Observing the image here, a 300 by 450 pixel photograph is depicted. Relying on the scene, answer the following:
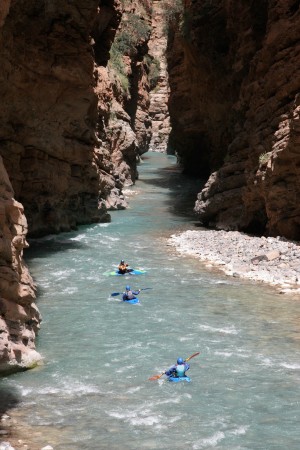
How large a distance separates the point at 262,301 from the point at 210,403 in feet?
21.8

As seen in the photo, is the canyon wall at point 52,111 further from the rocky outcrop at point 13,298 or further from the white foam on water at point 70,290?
the rocky outcrop at point 13,298

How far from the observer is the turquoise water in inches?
365

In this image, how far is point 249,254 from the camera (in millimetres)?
21219

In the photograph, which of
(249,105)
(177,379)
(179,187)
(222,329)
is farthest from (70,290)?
(179,187)

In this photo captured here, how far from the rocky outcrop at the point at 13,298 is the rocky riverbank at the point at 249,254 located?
8470 millimetres

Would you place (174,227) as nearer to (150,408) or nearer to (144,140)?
(150,408)

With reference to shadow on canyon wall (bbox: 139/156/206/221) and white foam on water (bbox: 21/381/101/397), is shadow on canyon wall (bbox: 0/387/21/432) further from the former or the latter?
shadow on canyon wall (bbox: 139/156/206/221)

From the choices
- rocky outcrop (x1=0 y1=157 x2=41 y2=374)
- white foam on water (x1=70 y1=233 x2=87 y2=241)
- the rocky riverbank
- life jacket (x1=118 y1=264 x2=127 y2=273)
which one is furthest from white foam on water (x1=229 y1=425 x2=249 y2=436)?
white foam on water (x1=70 y1=233 x2=87 y2=241)

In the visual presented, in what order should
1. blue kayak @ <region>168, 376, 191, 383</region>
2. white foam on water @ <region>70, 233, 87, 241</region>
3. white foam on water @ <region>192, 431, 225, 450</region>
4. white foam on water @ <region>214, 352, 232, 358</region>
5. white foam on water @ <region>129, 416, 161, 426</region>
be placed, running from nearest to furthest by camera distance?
1. white foam on water @ <region>192, 431, 225, 450</region>
2. white foam on water @ <region>129, 416, 161, 426</region>
3. blue kayak @ <region>168, 376, 191, 383</region>
4. white foam on water @ <region>214, 352, 232, 358</region>
5. white foam on water @ <region>70, 233, 87, 241</region>

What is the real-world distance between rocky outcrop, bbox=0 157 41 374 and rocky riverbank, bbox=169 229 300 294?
27.8 ft

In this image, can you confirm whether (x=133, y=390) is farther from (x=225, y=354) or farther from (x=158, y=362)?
(x=225, y=354)

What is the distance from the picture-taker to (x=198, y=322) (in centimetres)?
1466

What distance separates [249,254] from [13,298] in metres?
11.6

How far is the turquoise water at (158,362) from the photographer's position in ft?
30.4
